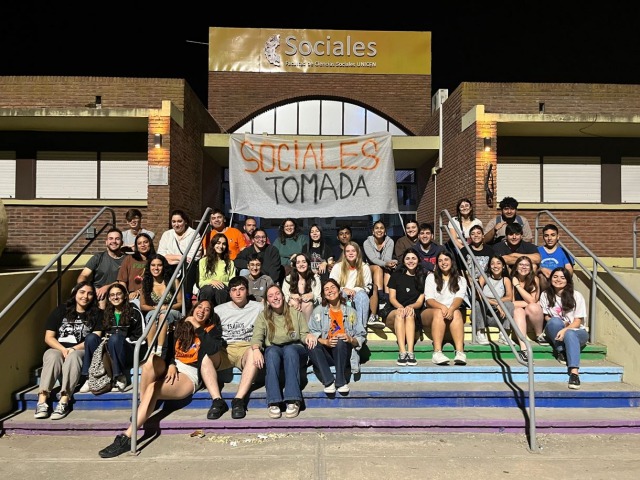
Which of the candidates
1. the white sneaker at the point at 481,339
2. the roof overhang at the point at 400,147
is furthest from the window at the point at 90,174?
the white sneaker at the point at 481,339

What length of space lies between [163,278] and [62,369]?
1503 mm

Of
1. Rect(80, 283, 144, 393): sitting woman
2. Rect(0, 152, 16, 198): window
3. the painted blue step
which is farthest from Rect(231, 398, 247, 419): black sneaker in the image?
Rect(0, 152, 16, 198): window

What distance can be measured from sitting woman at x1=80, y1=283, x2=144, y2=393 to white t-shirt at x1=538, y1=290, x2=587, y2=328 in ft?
16.1

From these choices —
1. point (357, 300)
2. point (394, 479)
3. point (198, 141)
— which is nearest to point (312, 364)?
point (357, 300)

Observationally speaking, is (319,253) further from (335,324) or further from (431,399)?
(431,399)

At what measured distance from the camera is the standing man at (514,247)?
6.38 m

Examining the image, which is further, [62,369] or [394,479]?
[62,369]

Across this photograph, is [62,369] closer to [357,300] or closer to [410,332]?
[357,300]

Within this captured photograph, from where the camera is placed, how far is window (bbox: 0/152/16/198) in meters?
10.6

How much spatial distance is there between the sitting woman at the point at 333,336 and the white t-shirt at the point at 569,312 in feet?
7.96

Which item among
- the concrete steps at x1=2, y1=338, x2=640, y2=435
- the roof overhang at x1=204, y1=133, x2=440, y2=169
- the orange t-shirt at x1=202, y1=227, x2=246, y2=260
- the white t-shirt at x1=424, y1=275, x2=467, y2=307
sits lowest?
the concrete steps at x1=2, y1=338, x2=640, y2=435

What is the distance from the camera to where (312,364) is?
5.21 metres

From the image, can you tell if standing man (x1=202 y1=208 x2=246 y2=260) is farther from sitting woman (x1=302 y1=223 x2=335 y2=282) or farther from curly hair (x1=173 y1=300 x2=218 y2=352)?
curly hair (x1=173 y1=300 x2=218 y2=352)

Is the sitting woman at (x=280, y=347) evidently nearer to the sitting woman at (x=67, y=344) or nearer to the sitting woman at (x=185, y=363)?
the sitting woman at (x=185, y=363)
